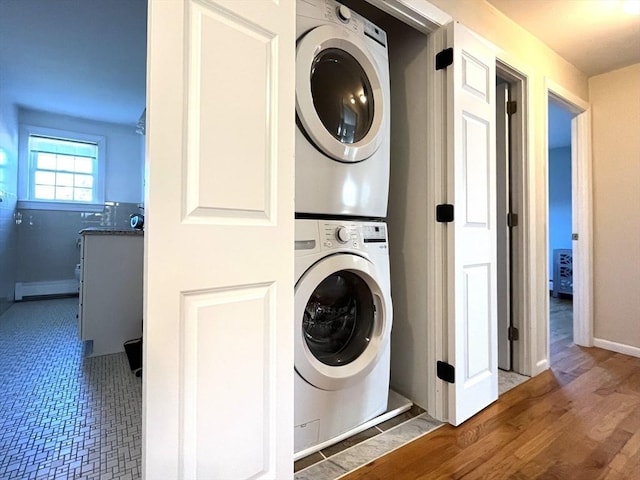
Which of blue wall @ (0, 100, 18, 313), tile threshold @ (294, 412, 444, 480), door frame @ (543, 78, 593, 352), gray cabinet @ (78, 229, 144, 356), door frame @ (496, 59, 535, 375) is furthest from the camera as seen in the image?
blue wall @ (0, 100, 18, 313)

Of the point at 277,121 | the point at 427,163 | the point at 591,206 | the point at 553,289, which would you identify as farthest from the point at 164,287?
the point at 553,289

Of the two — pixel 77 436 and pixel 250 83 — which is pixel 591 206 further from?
pixel 77 436

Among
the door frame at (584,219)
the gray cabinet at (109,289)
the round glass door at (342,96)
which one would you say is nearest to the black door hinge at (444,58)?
the round glass door at (342,96)

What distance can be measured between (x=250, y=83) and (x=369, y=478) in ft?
4.38

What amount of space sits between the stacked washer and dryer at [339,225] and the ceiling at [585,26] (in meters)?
1.04

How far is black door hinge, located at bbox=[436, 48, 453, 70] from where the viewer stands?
4.98 feet

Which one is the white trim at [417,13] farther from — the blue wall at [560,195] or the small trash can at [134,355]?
the blue wall at [560,195]

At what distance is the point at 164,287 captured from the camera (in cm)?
76

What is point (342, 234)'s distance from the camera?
1314 mm

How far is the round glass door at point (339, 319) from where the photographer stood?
1396 mm

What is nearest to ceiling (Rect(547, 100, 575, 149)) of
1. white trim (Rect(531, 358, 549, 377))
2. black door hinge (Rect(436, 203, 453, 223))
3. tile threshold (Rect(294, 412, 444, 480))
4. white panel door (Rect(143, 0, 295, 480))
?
white trim (Rect(531, 358, 549, 377))

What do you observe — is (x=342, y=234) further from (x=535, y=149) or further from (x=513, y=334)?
(x=535, y=149)

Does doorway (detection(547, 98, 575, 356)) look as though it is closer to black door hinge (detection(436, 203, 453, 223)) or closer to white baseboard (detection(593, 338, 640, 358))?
white baseboard (detection(593, 338, 640, 358))

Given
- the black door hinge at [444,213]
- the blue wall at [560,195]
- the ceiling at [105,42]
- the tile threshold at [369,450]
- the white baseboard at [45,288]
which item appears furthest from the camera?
the blue wall at [560,195]
